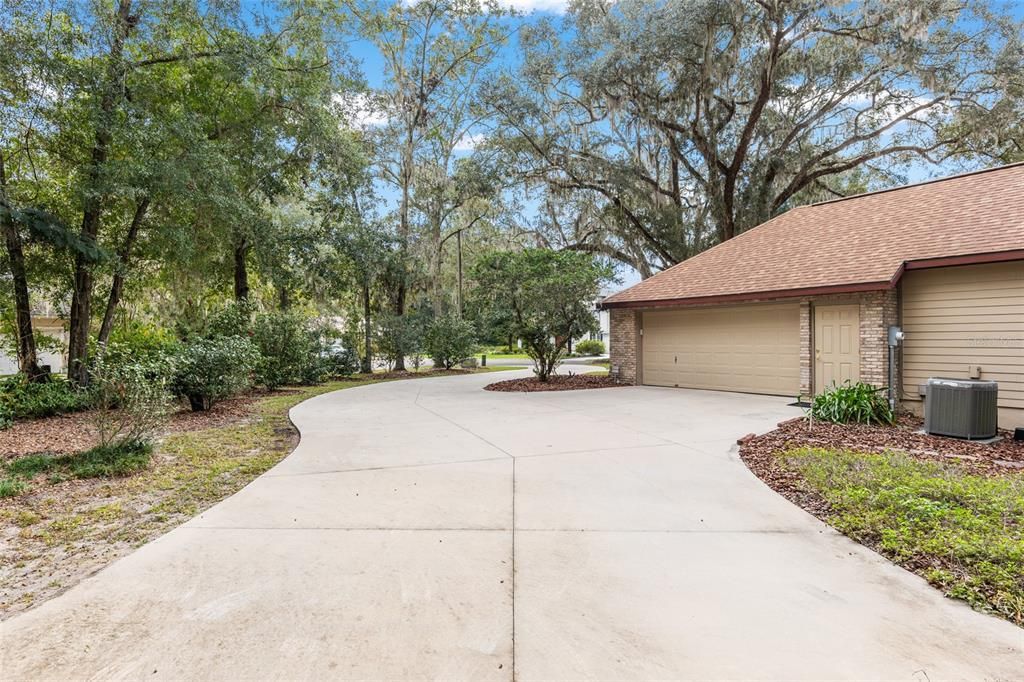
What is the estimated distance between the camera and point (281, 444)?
21.4ft

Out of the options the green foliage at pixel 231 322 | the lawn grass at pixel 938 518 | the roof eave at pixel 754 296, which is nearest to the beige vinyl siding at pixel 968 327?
the roof eave at pixel 754 296

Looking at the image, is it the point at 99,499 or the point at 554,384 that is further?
the point at 554,384

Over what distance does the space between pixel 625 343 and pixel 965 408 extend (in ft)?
23.9

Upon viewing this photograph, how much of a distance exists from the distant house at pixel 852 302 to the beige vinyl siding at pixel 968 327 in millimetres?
16

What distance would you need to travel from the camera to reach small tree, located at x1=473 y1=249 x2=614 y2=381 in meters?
12.6

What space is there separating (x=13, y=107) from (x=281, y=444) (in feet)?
25.6

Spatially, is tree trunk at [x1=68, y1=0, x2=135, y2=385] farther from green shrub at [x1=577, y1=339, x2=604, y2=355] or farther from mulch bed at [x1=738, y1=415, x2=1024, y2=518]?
green shrub at [x1=577, y1=339, x2=604, y2=355]

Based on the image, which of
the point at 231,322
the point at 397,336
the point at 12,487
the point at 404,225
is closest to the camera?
the point at 12,487

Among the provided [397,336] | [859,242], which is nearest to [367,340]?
[397,336]

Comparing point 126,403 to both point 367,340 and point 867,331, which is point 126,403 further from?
point 367,340

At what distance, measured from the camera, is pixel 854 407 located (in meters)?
7.45

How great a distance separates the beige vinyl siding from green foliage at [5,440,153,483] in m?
10.8

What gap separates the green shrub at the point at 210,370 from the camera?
27.9 feet

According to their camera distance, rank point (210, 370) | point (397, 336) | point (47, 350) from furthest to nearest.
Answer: point (397, 336) < point (47, 350) < point (210, 370)
